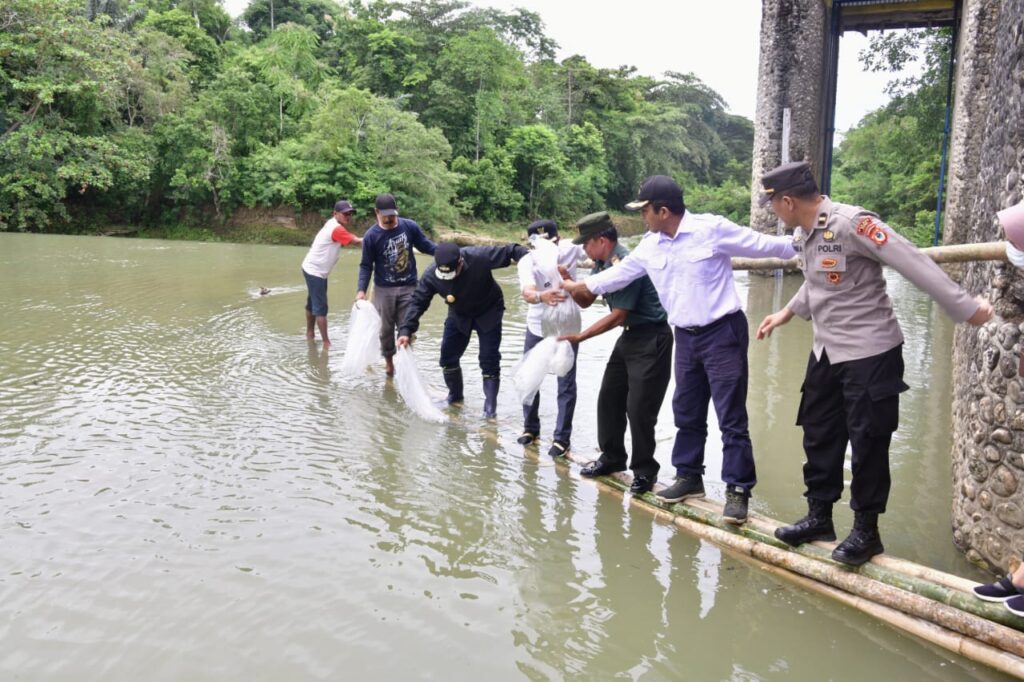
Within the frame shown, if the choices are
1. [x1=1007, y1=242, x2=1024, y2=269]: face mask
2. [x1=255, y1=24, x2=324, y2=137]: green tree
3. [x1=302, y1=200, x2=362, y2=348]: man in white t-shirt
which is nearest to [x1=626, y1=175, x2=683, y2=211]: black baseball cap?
[x1=1007, y1=242, x2=1024, y2=269]: face mask

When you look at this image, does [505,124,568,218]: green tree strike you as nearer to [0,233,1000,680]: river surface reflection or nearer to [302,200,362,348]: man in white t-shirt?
[302,200,362,348]: man in white t-shirt

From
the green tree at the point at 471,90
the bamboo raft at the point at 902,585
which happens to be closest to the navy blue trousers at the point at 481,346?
the bamboo raft at the point at 902,585

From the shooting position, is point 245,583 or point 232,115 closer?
point 245,583

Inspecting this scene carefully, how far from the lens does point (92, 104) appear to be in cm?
2725

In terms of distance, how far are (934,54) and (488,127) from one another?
71.0 feet

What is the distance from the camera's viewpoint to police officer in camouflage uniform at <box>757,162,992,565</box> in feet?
10.8

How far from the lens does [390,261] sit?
7.77 metres

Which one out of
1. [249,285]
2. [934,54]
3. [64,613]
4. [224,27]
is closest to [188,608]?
[64,613]

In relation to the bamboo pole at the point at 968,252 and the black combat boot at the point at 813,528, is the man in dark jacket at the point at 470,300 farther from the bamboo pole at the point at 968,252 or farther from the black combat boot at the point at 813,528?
the black combat boot at the point at 813,528

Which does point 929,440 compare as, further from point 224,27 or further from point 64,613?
point 224,27

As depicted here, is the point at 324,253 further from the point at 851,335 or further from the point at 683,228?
the point at 851,335

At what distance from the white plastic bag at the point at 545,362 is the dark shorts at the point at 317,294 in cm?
441

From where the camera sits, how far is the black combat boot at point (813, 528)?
3693mm

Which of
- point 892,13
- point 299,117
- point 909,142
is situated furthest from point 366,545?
point 299,117
